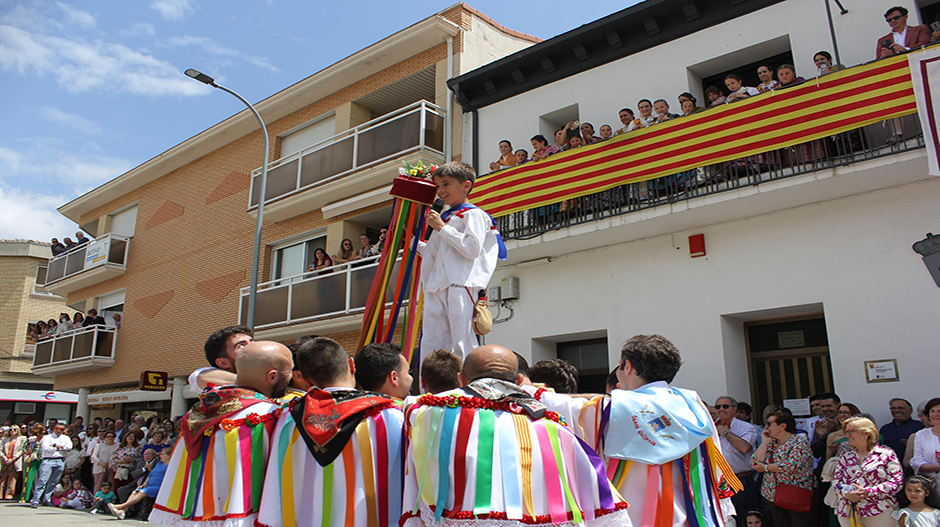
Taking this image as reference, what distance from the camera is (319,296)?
53.7 ft

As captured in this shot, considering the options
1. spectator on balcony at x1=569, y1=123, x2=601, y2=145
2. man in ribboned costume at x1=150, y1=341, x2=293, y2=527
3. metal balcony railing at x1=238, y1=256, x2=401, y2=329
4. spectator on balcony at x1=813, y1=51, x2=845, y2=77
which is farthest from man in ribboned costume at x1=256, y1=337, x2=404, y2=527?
metal balcony railing at x1=238, y1=256, x2=401, y2=329

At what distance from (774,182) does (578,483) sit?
7.95 m

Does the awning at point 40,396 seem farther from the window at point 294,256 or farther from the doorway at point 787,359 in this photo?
the doorway at point 787,359

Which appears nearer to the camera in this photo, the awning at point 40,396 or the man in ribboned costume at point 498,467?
the man in ribboned costume at point 498,467

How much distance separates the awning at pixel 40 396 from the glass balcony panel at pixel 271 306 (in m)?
12.0

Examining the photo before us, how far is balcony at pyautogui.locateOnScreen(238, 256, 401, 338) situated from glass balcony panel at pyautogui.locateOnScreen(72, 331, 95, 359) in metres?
7.92

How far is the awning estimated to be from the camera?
25297 millimetres

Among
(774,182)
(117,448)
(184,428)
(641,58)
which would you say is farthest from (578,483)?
(117,448)

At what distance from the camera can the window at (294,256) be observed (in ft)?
61.1

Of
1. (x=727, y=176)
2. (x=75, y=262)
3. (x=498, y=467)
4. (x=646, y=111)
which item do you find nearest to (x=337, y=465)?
(x=498, y=467)

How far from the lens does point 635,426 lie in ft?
11.4

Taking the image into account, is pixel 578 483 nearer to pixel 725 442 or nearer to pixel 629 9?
pixel 725 442

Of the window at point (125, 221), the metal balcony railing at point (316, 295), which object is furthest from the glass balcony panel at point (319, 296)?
the window at point (125, 221)

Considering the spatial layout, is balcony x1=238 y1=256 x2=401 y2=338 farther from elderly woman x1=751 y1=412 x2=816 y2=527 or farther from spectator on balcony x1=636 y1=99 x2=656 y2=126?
elderly woman x1=751 y1=412 x2=816 y2=527
